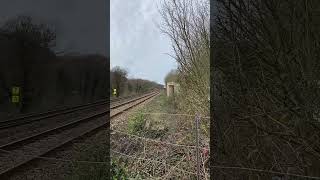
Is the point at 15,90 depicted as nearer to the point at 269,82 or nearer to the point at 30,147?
the point at 30,147

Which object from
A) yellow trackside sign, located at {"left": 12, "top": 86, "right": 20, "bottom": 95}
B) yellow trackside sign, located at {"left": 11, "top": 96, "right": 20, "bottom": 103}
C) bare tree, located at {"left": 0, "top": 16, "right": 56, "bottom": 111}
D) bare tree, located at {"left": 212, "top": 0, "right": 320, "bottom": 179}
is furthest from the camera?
bare tree, located at {"left": 0, "top": 16, "right": 56, "bottom": 111}

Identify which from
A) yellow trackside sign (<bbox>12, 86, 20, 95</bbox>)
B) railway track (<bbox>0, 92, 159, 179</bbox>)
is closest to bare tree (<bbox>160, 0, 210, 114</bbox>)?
railway track (<bbox>0, 92, 159, 179</bbox>)


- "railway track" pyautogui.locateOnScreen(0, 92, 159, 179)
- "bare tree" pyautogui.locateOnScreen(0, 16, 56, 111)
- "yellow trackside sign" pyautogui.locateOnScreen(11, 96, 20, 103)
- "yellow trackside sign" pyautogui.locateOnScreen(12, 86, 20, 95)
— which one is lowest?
"railway track" pyautogui.locateOnScreen(0, 92, 159, 179)

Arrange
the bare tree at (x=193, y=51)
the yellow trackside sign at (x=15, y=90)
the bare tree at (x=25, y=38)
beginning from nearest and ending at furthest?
the bare tree at (x=193, y=51)
the yellow trackside sign at (x=15, y=90)
the bare tree at (x=25, y=38)

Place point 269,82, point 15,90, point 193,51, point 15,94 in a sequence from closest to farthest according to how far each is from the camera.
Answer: point 269,82 < point 193,51 < point 15,90 < point 15,94

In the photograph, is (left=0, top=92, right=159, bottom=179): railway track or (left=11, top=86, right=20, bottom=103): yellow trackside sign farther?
(left=11, top=86, right=20, bottom=103): yellow trackside sign

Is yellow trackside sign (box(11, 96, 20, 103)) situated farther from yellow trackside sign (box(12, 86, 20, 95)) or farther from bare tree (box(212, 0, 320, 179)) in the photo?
bare tree (box(212, 0, 320, 179))

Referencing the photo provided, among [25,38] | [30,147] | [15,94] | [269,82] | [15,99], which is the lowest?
[30,147]

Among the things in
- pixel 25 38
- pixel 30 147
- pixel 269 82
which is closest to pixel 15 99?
pixel 25 38

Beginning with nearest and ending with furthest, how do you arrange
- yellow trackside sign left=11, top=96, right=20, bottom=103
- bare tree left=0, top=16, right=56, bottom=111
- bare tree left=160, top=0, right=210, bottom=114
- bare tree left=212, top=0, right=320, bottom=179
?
bare tree left=212, top=0, right=320, bottom=179
bare tree left=160, top=0, right=210, bottom=114
yellow trackside sign left=11, top=96, right=20, bottom=103
bare tree left=0, top=16, right=56, bottom=111

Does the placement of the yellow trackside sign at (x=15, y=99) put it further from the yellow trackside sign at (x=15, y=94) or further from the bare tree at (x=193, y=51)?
the bare tree at (x=193, y=51)

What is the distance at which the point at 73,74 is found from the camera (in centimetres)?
3603

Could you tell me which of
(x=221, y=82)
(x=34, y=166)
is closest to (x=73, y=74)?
(x=34, y=166)

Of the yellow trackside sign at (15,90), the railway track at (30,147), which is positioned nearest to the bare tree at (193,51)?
the railway track at (30,147)
